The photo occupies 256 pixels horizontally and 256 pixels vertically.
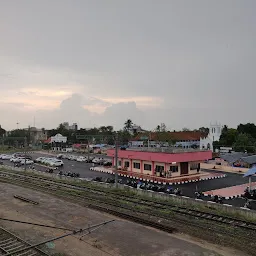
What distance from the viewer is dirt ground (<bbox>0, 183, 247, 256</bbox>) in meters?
13.2

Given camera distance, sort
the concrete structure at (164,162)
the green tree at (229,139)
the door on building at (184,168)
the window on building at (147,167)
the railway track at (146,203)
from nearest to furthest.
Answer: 1. the railway track at (146,203)
2. the concrete structure at (164,162)
3. the door on building at (184,168)
4. the window on building at (147,167)
5. the green tree at (229,139)

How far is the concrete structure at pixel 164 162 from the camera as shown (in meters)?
33.1

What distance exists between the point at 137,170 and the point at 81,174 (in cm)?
759

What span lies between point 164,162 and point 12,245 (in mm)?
21231

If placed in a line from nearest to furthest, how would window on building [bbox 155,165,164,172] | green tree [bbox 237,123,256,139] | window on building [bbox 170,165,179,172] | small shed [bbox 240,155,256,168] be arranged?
window on building [bbox 170,165,179,172]
window on building [bbox 155,165,164,172]
small shed [bbox 240,155,256,168]
green tree [bbox 237,123,256,139]

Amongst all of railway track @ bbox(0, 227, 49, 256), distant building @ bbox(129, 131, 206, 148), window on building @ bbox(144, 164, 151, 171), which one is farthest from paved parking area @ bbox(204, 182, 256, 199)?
distant building @ bbox(129, 131, 206, 148)

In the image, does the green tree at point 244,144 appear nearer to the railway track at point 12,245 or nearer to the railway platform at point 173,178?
the railway platform at point 173,178

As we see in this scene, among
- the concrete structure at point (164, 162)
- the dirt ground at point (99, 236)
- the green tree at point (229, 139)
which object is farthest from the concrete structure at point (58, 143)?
the dirt ground at point (99, 236)

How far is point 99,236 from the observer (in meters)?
15.2

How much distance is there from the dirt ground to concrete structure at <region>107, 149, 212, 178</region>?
14.1 meters

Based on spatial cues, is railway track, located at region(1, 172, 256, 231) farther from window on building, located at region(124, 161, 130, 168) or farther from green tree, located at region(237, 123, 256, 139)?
green tree, located at region(237, 123, 256, 139)

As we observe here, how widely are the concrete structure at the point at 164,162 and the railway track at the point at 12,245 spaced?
20.2 meters

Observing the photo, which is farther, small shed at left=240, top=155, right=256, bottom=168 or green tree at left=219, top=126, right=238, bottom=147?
green tree at left=219, top=126, right=238, bottom=147

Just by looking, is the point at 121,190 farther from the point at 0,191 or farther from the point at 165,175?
the point at 0,191
